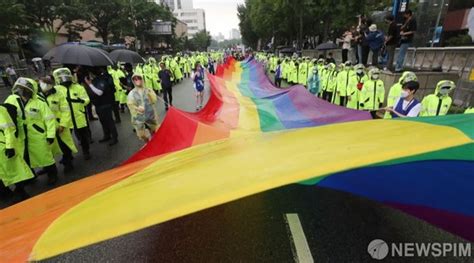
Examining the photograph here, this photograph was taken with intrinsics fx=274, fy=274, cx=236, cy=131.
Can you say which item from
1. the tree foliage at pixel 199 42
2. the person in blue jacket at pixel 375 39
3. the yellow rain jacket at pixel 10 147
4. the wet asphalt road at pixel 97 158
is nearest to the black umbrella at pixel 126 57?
the wet asphalt road at pixel 97 158

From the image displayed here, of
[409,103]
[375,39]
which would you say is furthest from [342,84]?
[409,103]

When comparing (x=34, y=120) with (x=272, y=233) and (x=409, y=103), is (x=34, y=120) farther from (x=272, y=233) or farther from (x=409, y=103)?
(x=409, y=103)

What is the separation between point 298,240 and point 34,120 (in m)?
4.63

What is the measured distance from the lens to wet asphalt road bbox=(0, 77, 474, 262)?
321 centimetres

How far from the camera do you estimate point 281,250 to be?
127 inches

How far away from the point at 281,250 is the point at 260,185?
6.56 ft

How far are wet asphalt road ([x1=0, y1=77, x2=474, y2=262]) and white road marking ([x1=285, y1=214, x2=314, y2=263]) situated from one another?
0.05 m

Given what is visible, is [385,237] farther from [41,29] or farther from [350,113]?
[41,29]

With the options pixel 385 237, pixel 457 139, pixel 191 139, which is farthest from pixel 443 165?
pixel 191 139

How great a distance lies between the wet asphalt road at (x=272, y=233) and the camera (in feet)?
10.5

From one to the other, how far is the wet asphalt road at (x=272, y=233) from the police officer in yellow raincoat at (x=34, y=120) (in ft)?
7.39

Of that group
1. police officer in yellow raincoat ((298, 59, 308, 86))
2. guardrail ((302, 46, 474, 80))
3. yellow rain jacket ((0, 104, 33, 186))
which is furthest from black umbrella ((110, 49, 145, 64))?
guardrail ((302, 46, 474, 80))

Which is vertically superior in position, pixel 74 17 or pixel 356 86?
pixel 74 17

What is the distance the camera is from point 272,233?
3.57 metres
